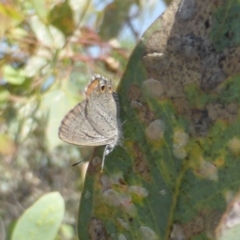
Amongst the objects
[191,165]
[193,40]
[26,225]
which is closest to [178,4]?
[193,40]

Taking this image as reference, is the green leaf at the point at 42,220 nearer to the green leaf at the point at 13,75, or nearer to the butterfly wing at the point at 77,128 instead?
the butterfly wing at the point at 77,128

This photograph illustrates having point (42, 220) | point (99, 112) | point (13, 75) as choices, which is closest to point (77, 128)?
point (99, 112)

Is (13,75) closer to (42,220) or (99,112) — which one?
(99,112)

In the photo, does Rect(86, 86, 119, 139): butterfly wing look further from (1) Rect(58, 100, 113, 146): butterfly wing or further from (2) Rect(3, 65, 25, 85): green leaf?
(2) Rect(3, 65, 25, 85): green leaf

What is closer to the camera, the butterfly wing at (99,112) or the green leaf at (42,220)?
the green leaf at (42,220)

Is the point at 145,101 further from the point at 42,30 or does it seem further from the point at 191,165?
the point at 42,30

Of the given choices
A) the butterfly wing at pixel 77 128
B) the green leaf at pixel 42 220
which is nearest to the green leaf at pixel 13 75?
the butterfly wing at pixel 77 128
